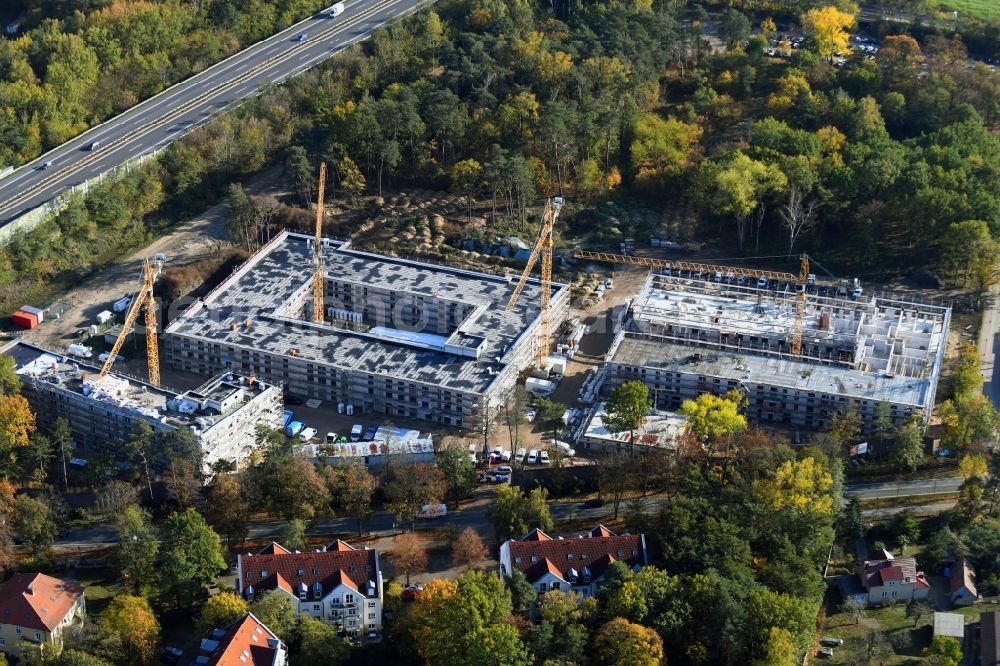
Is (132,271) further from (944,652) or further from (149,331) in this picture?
(944,652)

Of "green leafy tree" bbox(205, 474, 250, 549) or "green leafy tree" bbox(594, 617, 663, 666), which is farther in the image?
"green leafy tree" bbox(205, 474, 250, 549)

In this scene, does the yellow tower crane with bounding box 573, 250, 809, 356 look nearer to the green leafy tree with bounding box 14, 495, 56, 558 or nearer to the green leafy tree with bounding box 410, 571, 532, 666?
the green leafy tree with bounding box 410, 571, 532, 666

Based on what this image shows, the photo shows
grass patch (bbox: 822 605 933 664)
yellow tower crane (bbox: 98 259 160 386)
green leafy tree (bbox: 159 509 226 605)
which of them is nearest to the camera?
grass patch (bbox: 822 605 933 664)

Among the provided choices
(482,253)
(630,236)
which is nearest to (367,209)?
(482,253)

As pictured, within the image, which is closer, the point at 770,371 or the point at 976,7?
the point at 770,371

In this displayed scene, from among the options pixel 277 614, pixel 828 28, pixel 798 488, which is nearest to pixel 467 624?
pixel 277 614

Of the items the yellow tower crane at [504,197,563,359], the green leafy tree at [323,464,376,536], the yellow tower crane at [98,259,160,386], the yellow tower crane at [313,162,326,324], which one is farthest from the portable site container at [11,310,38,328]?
the yellow tower crane at [504,197,563,359]
